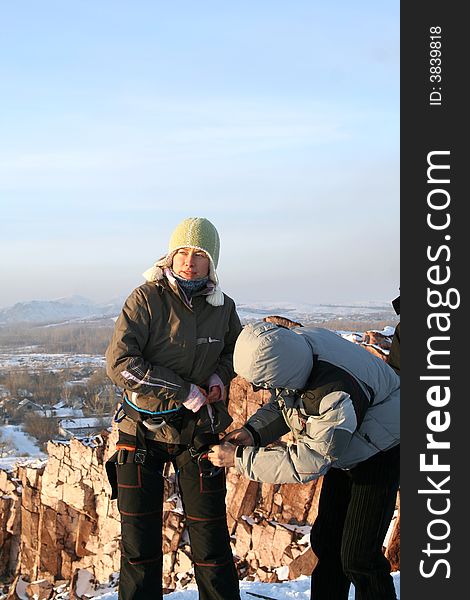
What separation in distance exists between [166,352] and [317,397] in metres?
1.32

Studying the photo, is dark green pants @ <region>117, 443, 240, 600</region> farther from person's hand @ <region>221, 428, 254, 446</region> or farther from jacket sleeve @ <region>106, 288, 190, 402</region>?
jacket sleeve @ <region>106, 288, 190, 402</region>

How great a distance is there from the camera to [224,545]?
15.9 feet

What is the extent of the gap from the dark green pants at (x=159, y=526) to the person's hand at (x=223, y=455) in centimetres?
39

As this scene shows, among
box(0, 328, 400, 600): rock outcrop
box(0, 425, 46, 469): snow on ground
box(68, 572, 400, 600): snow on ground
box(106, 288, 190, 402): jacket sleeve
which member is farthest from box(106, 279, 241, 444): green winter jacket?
box(0, 425, 46, 469): snow on ground

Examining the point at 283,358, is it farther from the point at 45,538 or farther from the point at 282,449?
the point at 45,538

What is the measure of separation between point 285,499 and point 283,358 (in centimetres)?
840

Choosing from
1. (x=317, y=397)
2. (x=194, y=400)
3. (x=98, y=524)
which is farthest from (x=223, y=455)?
(x=98, y=524)

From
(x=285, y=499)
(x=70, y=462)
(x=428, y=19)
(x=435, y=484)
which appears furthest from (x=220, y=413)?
(x=70, y=462)

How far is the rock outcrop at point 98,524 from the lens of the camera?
11.1 meters

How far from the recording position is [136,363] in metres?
4.59

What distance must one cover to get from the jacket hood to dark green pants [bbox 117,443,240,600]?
1140 millimetres

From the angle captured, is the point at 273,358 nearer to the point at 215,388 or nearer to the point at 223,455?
the point at 223,455

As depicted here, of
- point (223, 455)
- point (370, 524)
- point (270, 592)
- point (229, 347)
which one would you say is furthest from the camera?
point (270, 592)

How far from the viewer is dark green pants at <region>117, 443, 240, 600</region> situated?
184 inches
